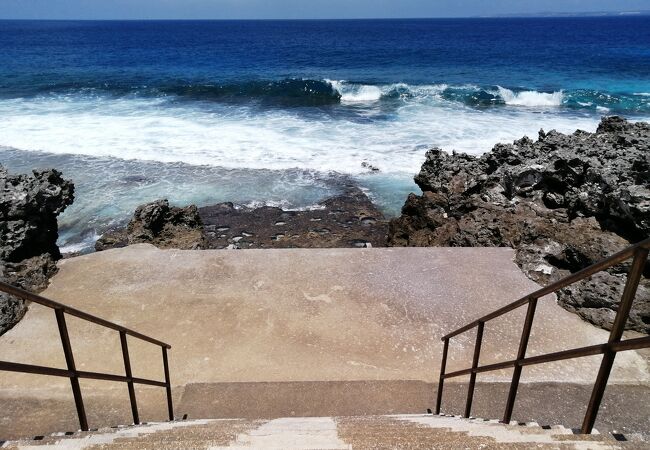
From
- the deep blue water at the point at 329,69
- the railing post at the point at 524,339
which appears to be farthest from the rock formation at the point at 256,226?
the deep blue water at the point at 329,69

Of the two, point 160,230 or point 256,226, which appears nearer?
point 160,230

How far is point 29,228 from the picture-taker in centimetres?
680

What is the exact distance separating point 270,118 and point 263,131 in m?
3.10

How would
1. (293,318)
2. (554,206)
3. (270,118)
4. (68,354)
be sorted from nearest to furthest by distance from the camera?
(68,354), (293,318), (554,206), (270,118)

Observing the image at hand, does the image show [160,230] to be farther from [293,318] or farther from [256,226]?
[293,318]

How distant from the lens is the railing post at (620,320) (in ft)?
5.75

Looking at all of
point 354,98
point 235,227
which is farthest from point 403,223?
point 354,98

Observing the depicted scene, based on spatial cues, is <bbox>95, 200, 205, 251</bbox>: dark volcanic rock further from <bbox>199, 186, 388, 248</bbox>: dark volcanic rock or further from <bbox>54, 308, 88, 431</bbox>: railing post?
<bbox>54, 308, 88, 431</bbox>: railing post

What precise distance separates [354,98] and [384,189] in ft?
56.7

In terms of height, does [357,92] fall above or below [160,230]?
above

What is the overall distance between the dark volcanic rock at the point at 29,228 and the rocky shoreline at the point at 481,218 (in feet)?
0.05

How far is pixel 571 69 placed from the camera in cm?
3825

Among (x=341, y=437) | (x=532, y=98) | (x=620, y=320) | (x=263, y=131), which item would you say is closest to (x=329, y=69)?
(x=532, y=98)

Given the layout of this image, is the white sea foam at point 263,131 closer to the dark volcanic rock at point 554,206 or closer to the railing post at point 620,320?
the dark volcanic rock at point 554,206
